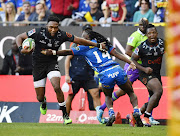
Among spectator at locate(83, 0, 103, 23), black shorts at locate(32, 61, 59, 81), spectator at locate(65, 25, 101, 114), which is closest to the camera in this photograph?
black shorts at locate(32, 61, 59, 81)

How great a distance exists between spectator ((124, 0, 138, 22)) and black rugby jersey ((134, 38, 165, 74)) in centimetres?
527

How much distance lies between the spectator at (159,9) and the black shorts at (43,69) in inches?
228

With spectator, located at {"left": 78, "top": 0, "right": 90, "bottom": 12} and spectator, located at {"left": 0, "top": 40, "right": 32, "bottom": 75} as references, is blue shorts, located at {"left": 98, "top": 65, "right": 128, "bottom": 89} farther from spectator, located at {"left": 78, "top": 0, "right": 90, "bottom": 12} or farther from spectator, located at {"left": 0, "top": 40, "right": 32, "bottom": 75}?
spectator, located at {"left": 78, "top": 0, "right": 90, "bottom": 12}

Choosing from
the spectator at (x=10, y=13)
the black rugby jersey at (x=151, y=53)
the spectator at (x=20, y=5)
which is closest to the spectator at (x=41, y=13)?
the spectator at (x=20, y=5)

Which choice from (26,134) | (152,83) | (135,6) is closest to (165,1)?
(135,6)

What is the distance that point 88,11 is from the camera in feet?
49.3

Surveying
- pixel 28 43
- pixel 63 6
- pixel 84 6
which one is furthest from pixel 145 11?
pixel 28 43

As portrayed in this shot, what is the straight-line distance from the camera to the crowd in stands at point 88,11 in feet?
45.0

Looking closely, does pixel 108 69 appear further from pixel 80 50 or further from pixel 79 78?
pixel 79 78

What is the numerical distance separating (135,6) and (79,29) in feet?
7.69

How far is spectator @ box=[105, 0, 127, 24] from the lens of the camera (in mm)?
14195

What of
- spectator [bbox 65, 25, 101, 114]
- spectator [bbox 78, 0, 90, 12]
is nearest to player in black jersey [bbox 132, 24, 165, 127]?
spectator [bbox 65, 25, 101, 114]

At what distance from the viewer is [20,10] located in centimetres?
1614

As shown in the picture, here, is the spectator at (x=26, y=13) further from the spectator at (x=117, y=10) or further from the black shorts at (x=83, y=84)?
the black shorts at (x=83, y=84)
